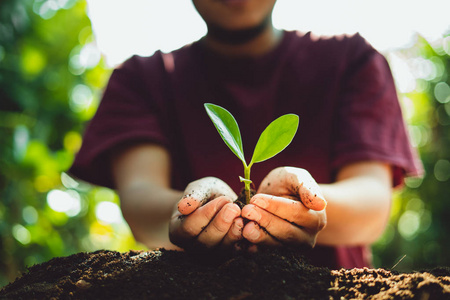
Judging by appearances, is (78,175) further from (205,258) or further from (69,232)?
(69,232)

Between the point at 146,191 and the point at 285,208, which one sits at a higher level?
the point at 146,191

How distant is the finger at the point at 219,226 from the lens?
59 centimetres

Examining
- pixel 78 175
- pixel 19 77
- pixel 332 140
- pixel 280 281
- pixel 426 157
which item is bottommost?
pixel 280 281

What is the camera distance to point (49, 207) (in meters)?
2.08

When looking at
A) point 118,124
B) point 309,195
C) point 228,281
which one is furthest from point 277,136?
point 118,124

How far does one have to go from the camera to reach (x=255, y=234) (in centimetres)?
62

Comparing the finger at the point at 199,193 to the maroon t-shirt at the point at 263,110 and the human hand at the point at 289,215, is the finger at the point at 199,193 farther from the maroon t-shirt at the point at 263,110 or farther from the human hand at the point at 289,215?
the maroon t-shirt at the point at 263,110

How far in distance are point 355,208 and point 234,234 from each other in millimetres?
478

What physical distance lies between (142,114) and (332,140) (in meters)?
0.65

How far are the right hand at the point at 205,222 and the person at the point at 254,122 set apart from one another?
32cm

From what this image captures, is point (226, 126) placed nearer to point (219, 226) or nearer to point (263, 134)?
point (263, 134)

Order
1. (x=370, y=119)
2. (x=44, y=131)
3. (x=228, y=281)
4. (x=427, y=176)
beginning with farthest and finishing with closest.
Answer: (x=427, y=176)
(x=44, y=131)
(x=370, y=119)
(x=228, y=281)

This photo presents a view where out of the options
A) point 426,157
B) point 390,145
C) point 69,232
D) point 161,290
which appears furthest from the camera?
point 426,157

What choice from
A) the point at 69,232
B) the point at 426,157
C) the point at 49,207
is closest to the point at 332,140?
the point at 49,207
